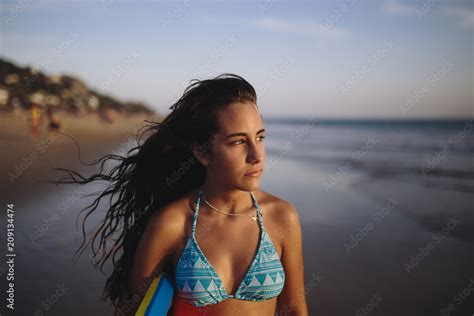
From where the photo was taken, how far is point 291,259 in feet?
8.03

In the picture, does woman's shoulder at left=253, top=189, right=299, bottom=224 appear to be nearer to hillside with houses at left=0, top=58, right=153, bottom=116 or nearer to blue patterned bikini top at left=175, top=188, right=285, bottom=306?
blue patterned bikini top at left=175, top=188, right=285, bottom=306

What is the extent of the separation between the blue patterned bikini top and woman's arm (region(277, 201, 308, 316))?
105 millimetres

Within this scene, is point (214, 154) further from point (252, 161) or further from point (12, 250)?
point (12, 250)

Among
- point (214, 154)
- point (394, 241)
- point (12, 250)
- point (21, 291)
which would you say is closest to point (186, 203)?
point (214, 154)

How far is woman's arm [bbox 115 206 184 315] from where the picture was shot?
2275 millimetres

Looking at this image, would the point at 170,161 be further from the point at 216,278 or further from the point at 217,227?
the point at 216,278

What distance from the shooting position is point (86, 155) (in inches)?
451

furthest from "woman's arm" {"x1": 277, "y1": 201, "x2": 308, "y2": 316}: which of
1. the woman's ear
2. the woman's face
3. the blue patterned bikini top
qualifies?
the woman's ear

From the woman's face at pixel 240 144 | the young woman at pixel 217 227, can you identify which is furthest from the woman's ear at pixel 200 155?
the woman's face at pixel 240 144

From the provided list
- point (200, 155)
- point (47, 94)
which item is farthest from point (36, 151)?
point (47, 94)

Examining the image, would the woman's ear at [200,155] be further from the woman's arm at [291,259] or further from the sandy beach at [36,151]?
the sandy beach at [36,151]

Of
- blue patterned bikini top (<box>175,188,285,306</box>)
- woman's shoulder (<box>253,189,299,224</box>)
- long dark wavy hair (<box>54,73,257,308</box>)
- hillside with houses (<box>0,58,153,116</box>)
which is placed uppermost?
hillside with houses (<box>0,58,153,116</box>)

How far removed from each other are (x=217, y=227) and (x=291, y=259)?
45 centimetres

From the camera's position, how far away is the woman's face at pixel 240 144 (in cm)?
222
